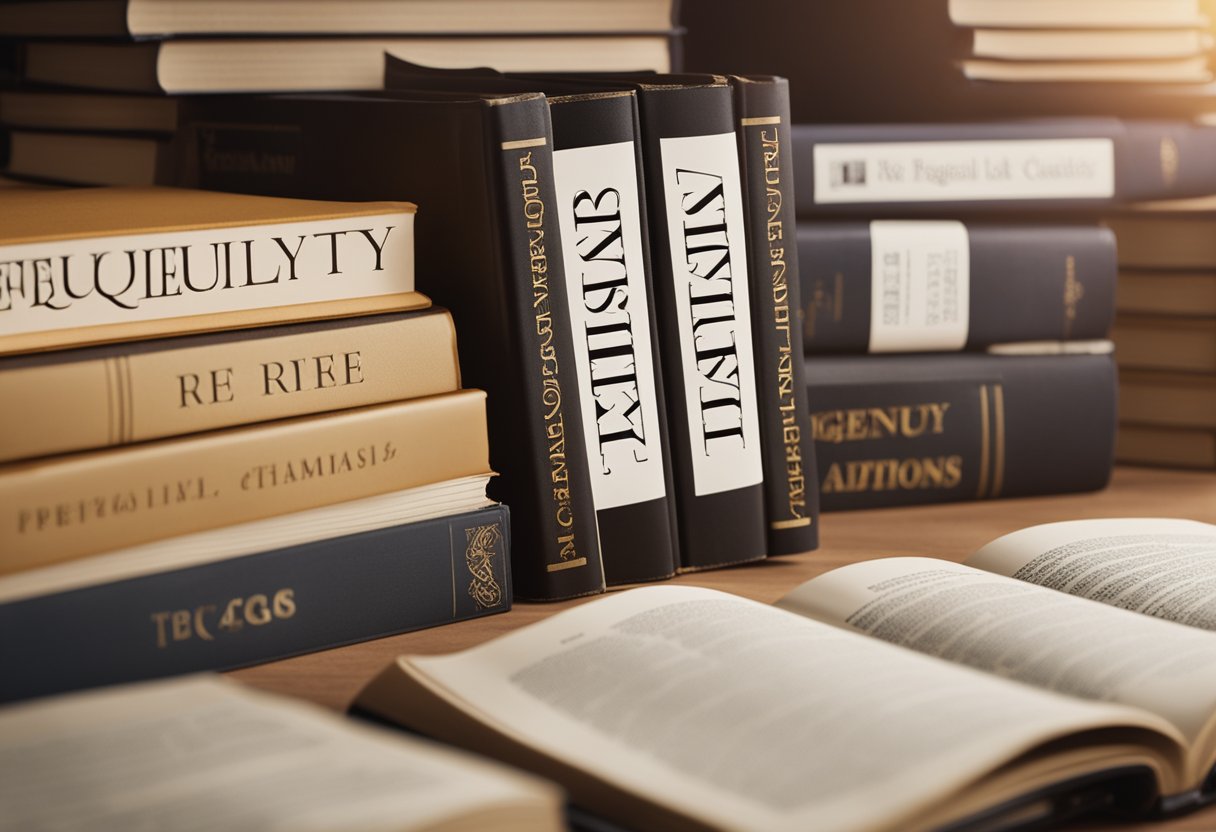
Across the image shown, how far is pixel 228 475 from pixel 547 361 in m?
0.19

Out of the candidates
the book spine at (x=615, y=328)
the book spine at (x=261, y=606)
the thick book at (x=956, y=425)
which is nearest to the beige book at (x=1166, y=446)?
the thick book at (x=956, y=425)

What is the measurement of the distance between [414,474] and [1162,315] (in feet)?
2.17

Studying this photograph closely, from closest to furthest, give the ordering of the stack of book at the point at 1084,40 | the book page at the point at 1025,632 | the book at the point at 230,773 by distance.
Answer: the book at the point at 230,773, the book page at the point at 1025,632, the stack of book at the point at 1084,40

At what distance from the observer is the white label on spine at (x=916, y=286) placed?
1.04 m

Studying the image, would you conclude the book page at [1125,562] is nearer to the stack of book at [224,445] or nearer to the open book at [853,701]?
the open book at [853,701]

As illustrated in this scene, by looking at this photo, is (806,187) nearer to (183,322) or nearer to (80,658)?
(183,322)

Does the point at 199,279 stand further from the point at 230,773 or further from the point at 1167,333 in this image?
the point at 1167,333

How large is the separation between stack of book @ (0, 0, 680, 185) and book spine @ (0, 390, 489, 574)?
33 cm

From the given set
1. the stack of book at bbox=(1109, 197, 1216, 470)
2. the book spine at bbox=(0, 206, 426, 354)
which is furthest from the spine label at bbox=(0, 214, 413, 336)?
the stack of book at bbox=(1109, 197, 1216, 470)

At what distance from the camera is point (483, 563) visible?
2.66 feet

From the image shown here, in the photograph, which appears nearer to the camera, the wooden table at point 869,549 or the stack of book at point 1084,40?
the wooden table at point 869,549

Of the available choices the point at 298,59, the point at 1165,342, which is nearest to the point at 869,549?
the point at 1165,342

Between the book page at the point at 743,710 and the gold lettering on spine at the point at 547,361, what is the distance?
0.13m

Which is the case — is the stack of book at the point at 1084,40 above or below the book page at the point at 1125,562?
above
